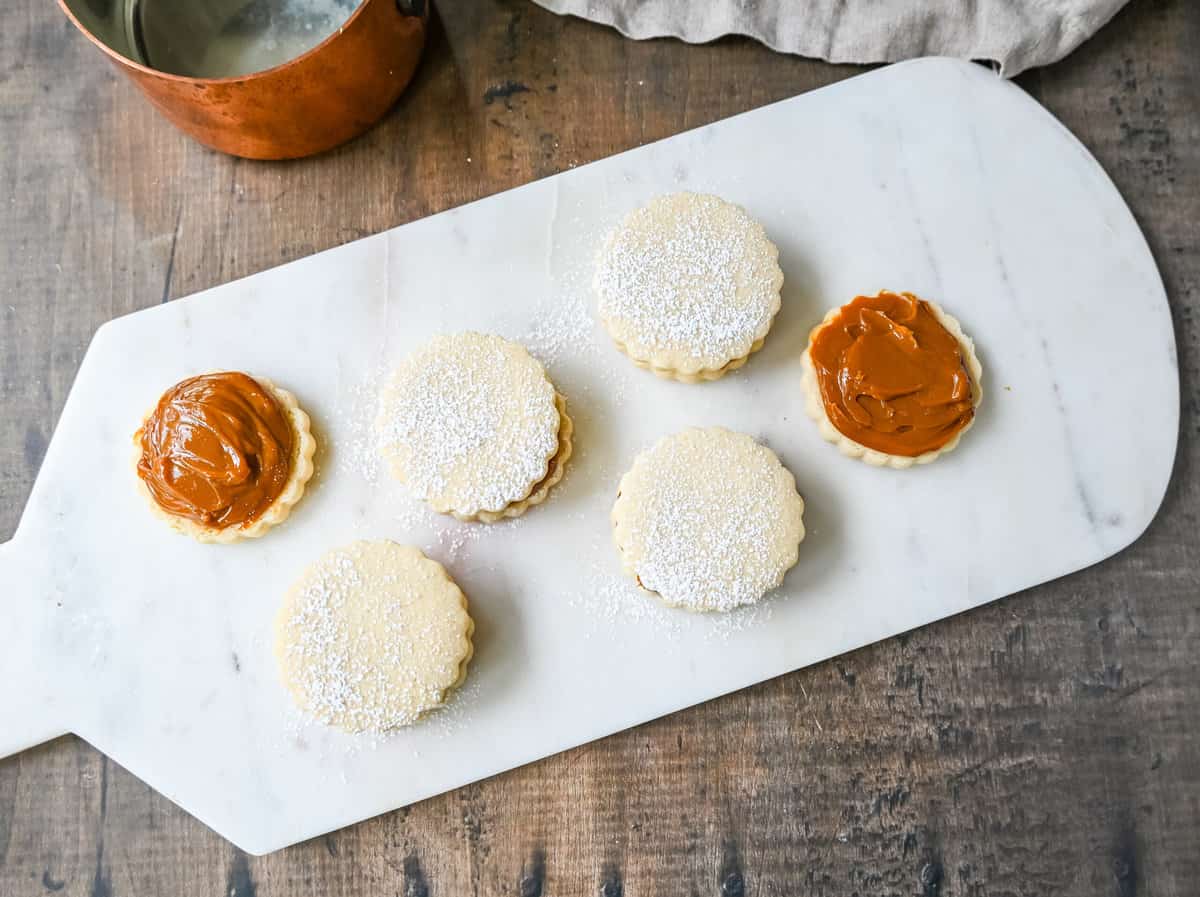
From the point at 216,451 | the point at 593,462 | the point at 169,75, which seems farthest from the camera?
the point at 593,462

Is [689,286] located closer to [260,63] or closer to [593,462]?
[593,462]

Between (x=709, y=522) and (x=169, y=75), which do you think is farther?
(x=709, y=522)

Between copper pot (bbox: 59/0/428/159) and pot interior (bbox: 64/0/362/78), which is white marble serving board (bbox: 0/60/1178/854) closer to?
copper pot (bbox: 59/0/428/159)

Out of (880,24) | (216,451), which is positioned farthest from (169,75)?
(880,24)

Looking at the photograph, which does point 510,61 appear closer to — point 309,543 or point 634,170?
point 634,170

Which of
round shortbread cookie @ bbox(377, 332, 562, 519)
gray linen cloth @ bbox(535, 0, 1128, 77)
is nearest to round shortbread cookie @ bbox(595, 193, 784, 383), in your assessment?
round shortbread cookie @ bbox(377, 332, 562, 519)
